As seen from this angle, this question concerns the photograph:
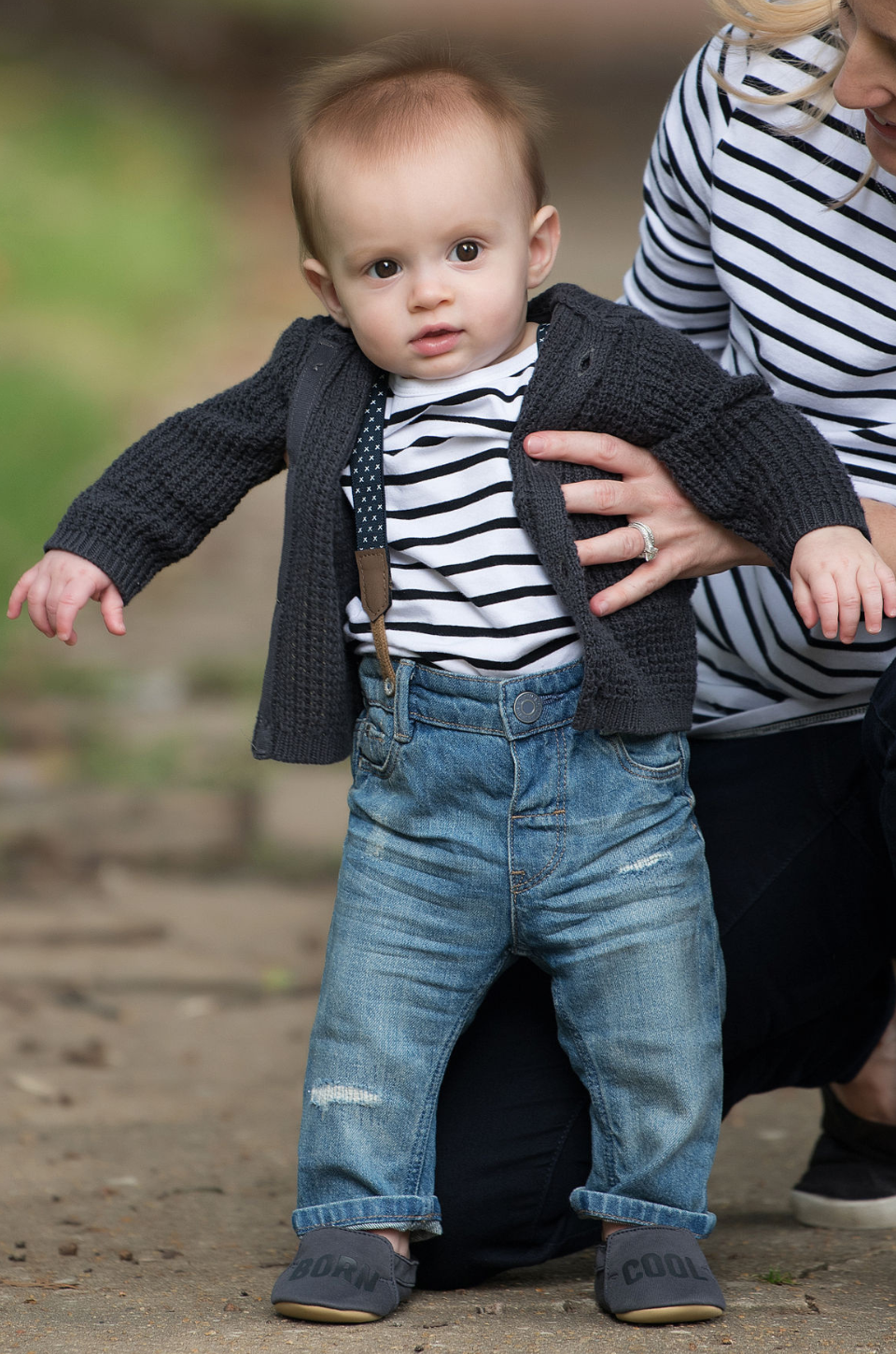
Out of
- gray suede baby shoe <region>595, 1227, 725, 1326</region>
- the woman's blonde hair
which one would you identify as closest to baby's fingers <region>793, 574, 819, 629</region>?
the woman's blonde hair

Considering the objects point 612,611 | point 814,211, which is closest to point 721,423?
point 612,611

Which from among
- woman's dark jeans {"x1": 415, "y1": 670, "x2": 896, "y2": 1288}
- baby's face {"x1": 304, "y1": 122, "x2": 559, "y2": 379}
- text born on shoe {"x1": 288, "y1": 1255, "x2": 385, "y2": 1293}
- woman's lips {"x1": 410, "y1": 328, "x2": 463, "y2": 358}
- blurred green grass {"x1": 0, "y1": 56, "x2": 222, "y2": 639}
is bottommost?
text born on shoe {"x1": 288, "y1": 1255, "x2": 385, "y2": 1293}

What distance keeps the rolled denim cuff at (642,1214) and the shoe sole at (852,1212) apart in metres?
0.47

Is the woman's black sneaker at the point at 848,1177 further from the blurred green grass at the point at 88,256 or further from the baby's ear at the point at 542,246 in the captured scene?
the blurred green grass at the point at 88,256

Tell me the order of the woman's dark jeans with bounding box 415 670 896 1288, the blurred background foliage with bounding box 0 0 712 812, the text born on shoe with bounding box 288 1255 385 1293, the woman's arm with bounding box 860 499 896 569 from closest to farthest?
the text born on shoe with bounding box 288 1255 385 1293 < the woman's arm with bounding box 860 499 896 569 < the woman's dark jeans with bounding box 415 670 896 1288 < the blurred background foliage with bounding box 0 0 712 812

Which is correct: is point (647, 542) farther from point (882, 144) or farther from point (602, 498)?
point (882, 144)

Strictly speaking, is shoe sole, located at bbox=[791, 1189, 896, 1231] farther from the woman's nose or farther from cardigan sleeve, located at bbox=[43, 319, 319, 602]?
the woman's nose

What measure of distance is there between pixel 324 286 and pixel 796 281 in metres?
0.53

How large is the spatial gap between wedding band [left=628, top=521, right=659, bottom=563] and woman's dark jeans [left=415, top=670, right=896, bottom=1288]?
10.9 inches

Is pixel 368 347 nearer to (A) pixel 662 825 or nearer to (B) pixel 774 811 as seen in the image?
(A) pixel 662 825

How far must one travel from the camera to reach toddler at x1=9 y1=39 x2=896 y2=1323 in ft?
4.99

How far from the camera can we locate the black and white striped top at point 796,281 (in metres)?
1.69

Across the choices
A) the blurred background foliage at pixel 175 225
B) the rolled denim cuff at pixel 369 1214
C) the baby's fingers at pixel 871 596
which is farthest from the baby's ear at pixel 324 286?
the blurred background foliage at pixel 175 225

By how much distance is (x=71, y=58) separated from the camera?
8.17 metres
